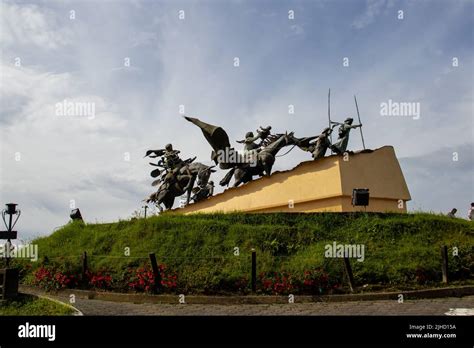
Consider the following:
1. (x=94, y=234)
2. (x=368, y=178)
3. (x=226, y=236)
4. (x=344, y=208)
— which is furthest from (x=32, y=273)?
(x=368, y=178)

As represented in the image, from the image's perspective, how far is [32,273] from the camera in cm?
1585

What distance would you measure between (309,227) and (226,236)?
2.46m

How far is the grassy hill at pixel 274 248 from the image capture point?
13.0m

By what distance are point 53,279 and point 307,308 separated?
7.34 metres

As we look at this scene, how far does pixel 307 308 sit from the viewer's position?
11.1 metres

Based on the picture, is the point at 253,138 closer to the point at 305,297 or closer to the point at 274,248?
the point at 274,248

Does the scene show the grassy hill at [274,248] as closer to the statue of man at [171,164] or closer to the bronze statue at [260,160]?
the bronze statue at [260,160]

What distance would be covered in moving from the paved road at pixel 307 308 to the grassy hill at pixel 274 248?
1.10 meters

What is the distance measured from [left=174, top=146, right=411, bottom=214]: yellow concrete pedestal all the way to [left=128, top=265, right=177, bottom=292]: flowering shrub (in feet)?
20.2

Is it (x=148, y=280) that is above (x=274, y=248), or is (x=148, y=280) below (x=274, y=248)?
below

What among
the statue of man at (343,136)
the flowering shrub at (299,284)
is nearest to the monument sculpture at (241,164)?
the statue of man at (343,136)

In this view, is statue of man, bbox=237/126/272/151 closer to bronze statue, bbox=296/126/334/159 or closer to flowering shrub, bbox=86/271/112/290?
bronze statue, bbox=296/126/334/159

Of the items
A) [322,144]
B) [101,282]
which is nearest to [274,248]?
[101,282]
